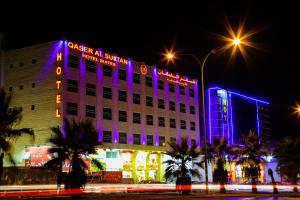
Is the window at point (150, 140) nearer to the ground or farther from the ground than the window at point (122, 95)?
nearer to the ground

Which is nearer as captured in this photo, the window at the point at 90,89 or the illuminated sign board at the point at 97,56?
the illuminated sign board at the point at 97,56

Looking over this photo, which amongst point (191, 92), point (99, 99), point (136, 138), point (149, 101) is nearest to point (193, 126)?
point (191, 92)

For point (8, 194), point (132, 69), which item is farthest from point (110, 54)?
point (8, 194)

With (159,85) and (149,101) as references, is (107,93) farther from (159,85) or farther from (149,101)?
(159,85)

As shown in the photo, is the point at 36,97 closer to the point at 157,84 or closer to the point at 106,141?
the point at 106,141

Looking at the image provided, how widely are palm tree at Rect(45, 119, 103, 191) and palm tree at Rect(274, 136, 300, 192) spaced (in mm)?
25785

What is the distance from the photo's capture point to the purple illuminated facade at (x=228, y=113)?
97.4 metres

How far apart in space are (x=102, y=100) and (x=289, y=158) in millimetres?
29143

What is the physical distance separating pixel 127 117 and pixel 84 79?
1033cm

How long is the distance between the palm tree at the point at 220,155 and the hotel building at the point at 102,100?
672cm

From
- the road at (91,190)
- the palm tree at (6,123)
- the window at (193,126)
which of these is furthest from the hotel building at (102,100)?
the palm tree at (6,123)

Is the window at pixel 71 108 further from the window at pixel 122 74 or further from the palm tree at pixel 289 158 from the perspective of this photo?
the palm tree at pixel 289 158

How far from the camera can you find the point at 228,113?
101312mm

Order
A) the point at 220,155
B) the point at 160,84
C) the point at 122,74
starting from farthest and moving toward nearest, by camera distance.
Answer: the point at 160,84 < the point at 122,74 < the point at 220,155
